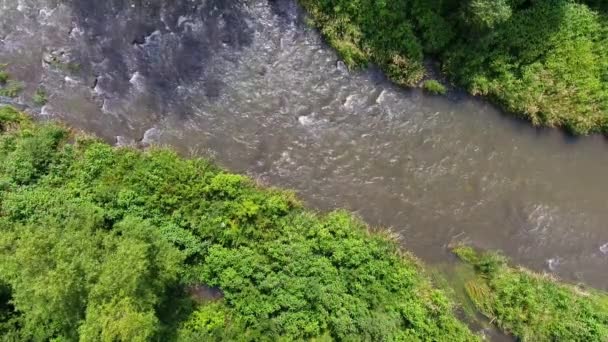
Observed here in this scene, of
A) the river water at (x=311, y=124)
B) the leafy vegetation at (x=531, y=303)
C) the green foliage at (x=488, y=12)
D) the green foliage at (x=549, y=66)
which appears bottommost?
the leafy vegetation at (x=531, y=303)

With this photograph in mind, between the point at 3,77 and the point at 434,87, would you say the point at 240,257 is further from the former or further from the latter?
the point at 3,77

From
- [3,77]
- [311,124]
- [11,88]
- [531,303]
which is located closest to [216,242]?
[311,124]

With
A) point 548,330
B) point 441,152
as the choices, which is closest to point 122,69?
point 441,152

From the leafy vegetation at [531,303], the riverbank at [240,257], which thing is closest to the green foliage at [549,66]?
the leafy vegetation at [531,303]

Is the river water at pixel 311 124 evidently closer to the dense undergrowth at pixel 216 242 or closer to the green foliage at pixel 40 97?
the green foliage at pixel 40 97

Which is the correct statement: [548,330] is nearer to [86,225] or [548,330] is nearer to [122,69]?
[86,225]

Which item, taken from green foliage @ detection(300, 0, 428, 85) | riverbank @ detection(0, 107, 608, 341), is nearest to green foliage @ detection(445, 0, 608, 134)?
green foliage @ detection(300, 0, 428, 85)
